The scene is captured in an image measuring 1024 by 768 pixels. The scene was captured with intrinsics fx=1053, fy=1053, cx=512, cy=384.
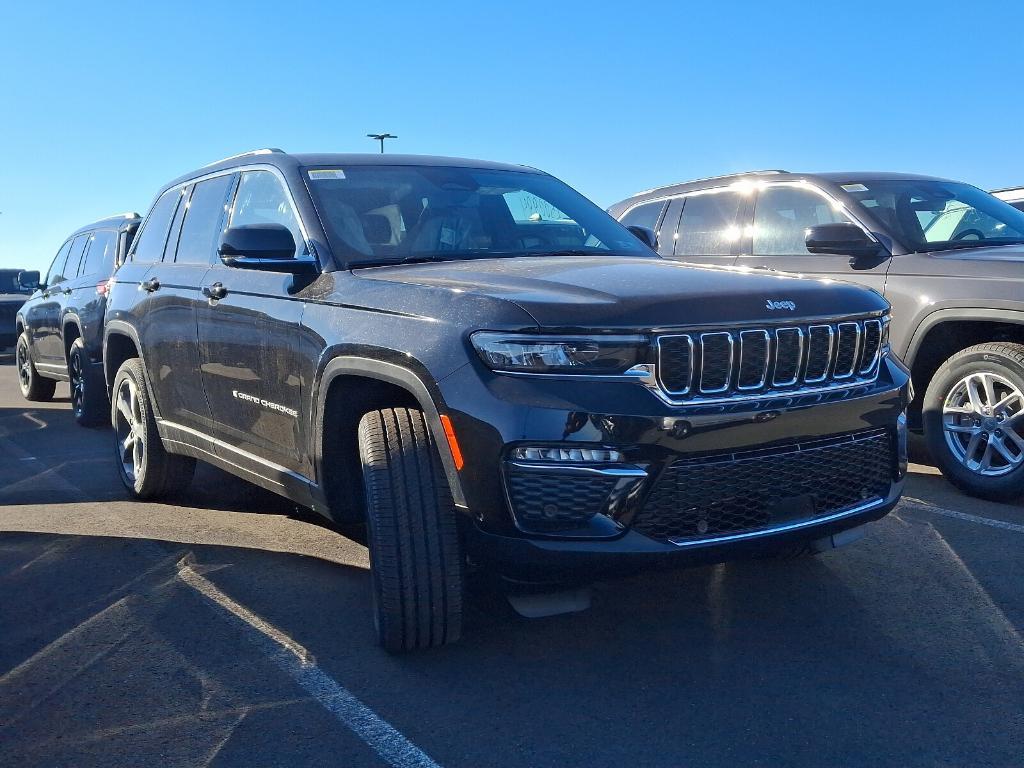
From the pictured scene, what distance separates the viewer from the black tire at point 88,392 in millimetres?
9133

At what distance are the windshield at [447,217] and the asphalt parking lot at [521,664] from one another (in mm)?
1401

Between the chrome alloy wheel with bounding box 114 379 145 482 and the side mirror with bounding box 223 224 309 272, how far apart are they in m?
2.03

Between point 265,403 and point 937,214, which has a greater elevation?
point 937,214

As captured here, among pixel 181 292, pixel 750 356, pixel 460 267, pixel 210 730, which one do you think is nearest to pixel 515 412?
pixel 750 356

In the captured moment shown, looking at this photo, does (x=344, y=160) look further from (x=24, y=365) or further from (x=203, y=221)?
(x=24, y=365)

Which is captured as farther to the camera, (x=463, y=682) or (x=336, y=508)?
(x=336, y=508)

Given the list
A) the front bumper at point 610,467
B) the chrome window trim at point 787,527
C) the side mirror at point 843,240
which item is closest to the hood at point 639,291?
the front bumper at point 610,467

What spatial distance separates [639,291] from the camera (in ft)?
10.7

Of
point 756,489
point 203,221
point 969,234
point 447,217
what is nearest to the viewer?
point 756,489

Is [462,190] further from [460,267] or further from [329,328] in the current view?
[329,328]

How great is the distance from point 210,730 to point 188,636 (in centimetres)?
81

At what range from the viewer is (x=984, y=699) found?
3.11m

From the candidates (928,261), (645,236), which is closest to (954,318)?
(928,261)

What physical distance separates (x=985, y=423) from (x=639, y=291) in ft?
10.0
